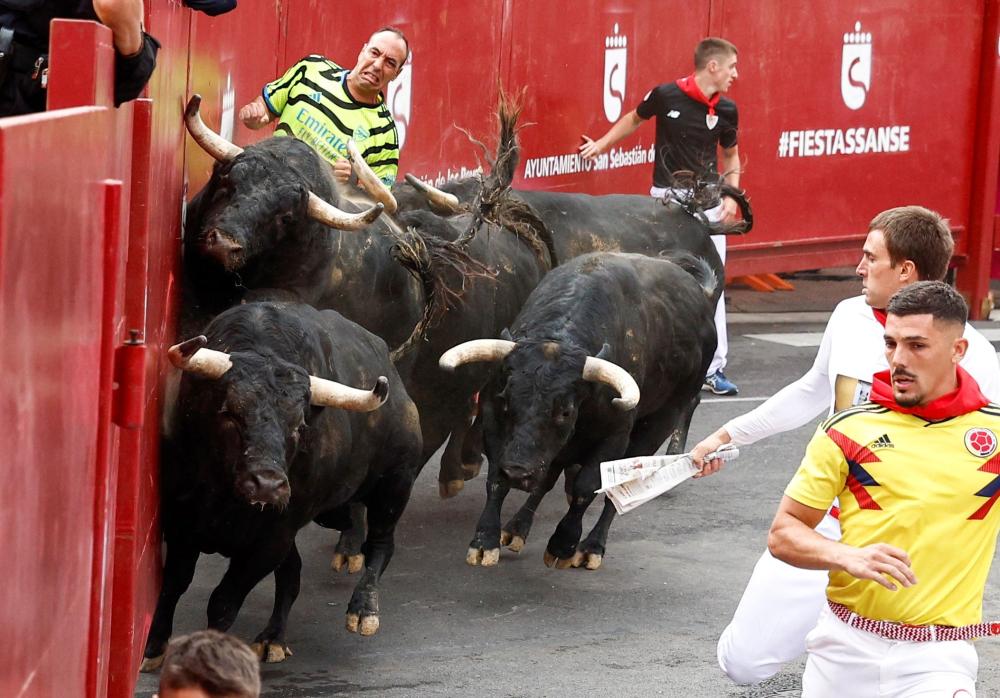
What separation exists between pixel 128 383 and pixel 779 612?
2.22 metres

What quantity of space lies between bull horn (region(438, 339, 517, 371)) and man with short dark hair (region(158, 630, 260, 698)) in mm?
5148

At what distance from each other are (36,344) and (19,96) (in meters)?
1.87

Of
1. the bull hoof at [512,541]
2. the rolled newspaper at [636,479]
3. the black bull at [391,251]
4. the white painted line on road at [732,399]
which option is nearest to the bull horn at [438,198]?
the black bull at [391,251]

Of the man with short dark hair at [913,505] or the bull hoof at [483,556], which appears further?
the bull hoof at [483,556]

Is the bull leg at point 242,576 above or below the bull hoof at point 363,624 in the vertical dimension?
above

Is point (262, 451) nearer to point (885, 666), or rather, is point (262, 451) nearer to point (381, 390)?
point (381, 390)

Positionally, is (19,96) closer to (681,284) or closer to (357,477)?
(357,477)

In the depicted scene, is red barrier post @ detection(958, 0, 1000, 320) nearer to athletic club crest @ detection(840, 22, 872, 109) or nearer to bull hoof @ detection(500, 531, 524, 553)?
athletic club crest @ detection(840, 22, 872, 109)

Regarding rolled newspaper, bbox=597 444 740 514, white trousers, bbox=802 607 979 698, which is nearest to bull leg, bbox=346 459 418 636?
rolled newspaper, bbox=597 444 740 514

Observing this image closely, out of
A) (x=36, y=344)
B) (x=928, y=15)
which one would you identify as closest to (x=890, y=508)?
(x=36, y=344)

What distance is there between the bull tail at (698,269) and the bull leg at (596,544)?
195 centimetres

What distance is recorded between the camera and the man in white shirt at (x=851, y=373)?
5359 mm

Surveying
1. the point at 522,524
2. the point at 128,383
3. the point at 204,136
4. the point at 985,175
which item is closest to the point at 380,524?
the point at 522,524

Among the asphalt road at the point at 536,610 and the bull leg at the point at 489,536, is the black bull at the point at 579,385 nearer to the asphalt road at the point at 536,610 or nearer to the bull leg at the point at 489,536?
the bull leg at the point at 489,536
